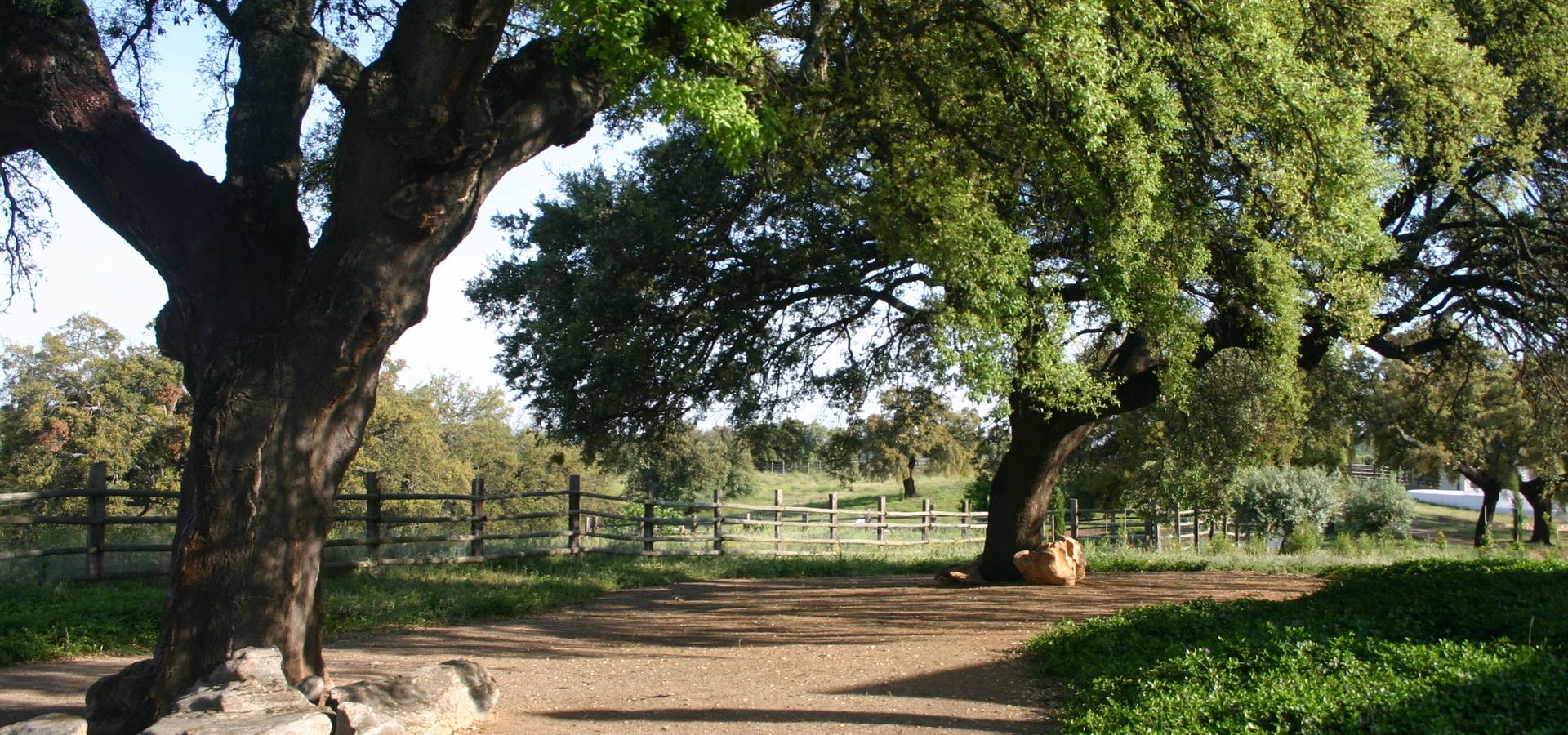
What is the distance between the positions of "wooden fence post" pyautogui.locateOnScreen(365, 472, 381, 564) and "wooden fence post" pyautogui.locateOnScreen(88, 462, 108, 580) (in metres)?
3.27

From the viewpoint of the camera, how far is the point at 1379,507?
105 ft

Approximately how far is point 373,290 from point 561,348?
7538 mm

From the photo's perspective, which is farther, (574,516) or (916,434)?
(916,434)

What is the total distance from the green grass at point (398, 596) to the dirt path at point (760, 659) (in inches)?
17.4

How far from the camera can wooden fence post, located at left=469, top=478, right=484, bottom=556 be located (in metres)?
16.9

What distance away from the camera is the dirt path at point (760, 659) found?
6863 mm

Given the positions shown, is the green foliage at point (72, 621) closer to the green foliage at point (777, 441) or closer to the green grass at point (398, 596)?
the green grass at point (398, 596)

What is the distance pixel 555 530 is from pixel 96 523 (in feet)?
24.0

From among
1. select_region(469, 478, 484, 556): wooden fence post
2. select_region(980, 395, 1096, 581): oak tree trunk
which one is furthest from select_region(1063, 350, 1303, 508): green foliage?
select_region(469, 478, 484, 556): wooden fence post

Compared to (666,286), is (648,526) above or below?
below

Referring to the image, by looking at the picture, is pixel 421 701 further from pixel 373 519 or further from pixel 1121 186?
pixel 373 519

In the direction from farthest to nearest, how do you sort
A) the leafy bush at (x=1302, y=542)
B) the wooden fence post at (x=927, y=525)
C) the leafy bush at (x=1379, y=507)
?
the leafy bush at (x=1379, y=507) < the wooden fence post at (x=927, y=525) < the leafy bush at (x=1302, y=542)

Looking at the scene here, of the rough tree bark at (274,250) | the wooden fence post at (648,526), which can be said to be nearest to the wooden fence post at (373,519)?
the wooden fence post at (648,526)

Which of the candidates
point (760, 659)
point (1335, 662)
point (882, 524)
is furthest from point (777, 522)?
point (1335, 662)
